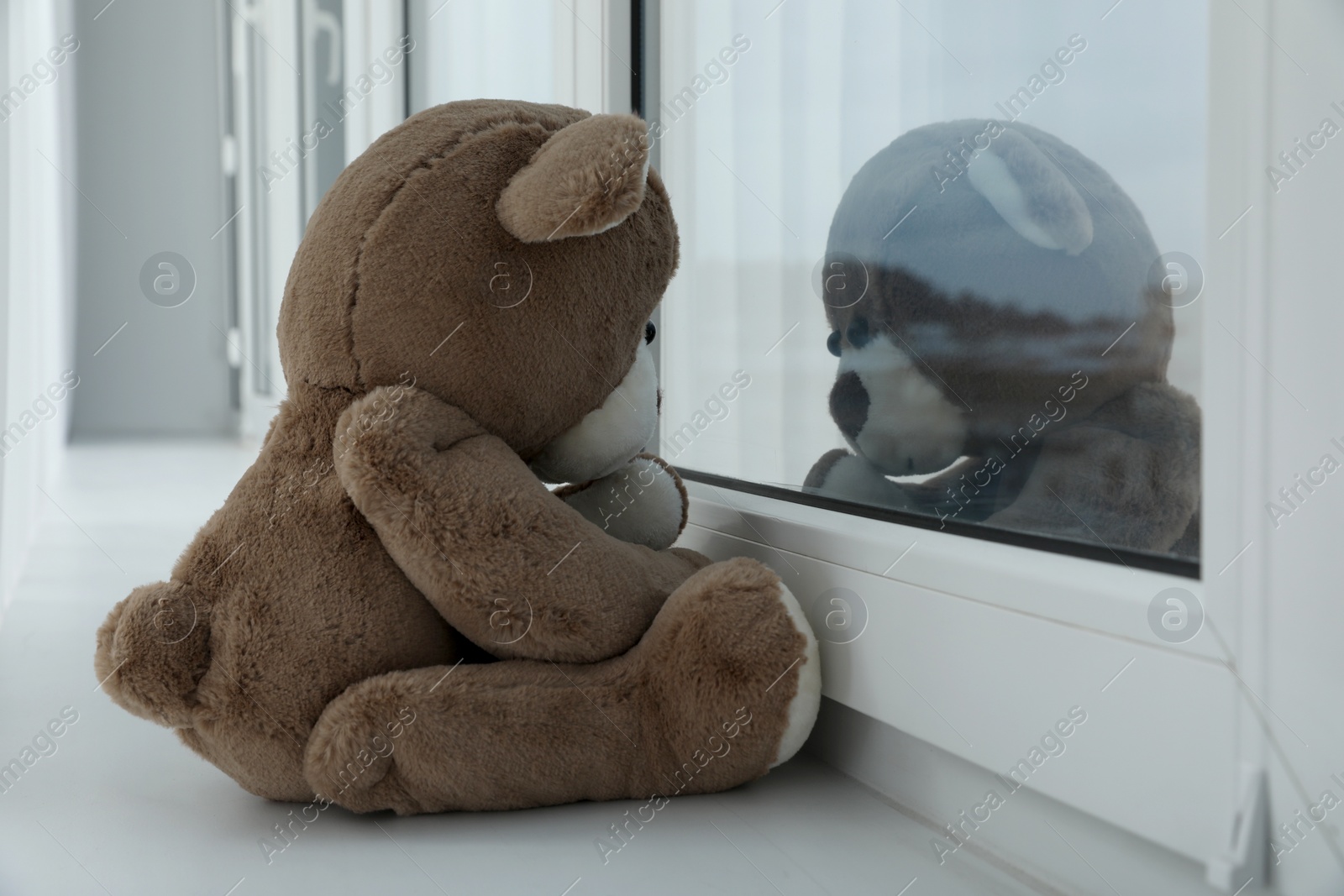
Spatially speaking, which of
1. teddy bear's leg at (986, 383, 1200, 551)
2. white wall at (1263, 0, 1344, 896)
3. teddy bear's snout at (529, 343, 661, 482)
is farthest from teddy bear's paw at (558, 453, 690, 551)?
white wall at (1263, 0, 1344, 896)

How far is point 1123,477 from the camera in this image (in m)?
0.51

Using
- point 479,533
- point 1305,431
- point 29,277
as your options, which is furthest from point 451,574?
point 29,277

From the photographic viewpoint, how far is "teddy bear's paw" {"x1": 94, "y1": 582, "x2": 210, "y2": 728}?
0.55 m

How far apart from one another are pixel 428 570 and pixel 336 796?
14 centimetres

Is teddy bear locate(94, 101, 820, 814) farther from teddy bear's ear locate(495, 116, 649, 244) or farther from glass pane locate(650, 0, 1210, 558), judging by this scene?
glass pane locate(650, 0, 1210, 558)

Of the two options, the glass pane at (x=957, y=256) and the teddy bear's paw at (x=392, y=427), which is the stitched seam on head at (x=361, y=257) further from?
the glass pane at (x=957, y=256)

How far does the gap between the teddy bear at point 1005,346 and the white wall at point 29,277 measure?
2.96ft

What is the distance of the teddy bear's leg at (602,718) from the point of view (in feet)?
1.89

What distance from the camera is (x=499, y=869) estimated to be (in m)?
0.54

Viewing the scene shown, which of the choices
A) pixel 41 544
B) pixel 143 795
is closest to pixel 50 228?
pixel 41 544

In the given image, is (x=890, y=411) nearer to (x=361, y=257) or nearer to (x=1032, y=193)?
(x=1032, y=193)

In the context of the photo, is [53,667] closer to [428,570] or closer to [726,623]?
[428,570]

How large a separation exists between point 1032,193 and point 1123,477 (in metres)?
0.17

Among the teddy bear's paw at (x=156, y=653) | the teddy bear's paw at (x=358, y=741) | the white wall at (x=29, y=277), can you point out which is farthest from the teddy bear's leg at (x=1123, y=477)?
the white wall at (x=29, y=277)
